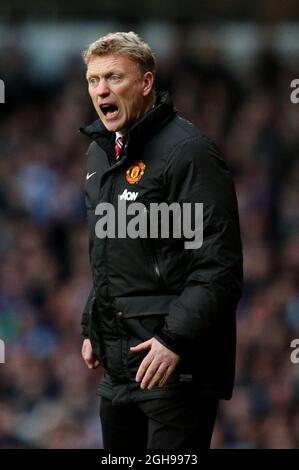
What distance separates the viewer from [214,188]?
3188 millimetres

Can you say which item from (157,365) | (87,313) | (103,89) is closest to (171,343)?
(157,365)

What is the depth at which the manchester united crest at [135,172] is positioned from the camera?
129 inches

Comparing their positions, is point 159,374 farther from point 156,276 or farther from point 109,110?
point 109,110

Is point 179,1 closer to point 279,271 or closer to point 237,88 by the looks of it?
point 237,88

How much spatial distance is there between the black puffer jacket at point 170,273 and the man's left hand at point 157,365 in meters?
0.02

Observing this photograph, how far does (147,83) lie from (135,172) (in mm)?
271

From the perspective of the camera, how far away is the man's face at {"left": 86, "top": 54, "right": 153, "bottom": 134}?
3.32 m

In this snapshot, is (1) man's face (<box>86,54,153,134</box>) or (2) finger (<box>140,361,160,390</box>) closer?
(2) finger (<box>140,361,160,390</box>)

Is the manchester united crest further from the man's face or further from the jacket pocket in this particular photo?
the jacket pocket

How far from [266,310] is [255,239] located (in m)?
0.61

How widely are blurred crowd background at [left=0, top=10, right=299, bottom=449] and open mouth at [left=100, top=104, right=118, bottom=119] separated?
340 centimetres

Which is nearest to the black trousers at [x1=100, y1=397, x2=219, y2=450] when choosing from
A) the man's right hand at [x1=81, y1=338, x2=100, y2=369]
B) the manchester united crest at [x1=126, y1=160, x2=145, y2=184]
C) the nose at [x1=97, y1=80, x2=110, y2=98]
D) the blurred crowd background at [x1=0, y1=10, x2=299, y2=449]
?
the man's right hand at [x1=81, y1=338, x2=100, y2=369]
